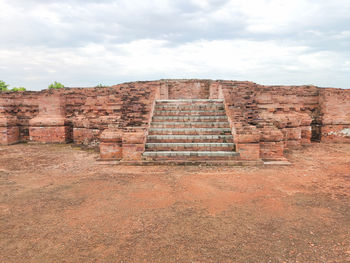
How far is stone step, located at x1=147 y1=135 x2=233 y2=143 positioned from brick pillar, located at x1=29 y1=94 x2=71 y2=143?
5070 millimetres

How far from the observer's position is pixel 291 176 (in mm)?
4566

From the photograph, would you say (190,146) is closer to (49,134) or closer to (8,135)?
(49,134)

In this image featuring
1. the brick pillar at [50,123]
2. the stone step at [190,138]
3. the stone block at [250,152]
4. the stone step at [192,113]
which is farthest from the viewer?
the brick pillar at [50,123]

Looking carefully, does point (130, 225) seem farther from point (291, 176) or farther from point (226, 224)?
point (291, 176)

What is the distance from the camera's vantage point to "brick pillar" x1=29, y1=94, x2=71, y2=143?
A: 30.4ft

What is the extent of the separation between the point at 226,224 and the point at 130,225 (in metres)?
1.23

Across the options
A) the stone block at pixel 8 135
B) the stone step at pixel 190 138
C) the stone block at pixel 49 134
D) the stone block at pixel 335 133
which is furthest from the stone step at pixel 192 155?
the stone block at pixel 8 135

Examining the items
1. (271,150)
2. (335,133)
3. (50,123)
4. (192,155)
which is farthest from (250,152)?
(50,123)

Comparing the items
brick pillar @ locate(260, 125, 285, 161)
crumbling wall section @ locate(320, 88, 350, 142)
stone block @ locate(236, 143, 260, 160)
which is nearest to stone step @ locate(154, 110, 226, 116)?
brick pillar @ locate(260, 125, 285, 161)

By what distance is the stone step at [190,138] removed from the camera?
6.27 metres

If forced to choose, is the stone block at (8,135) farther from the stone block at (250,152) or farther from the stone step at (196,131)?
the stone block at (250,152)

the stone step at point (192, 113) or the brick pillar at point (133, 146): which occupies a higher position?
the stone step at point (192, 113)

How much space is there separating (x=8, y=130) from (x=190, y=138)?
8.24 metres

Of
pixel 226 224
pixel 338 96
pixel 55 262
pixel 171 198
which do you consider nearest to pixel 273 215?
pixel 226 224
